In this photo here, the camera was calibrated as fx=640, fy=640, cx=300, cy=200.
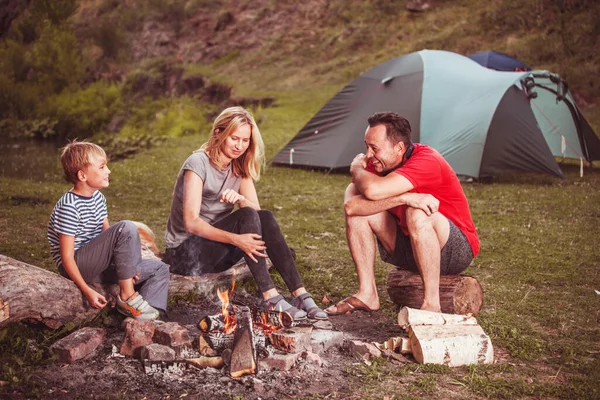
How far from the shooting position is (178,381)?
11.5ft

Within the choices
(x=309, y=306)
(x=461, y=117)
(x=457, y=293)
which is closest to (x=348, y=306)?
(x=309, y=306)

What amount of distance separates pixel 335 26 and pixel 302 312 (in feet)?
90.9

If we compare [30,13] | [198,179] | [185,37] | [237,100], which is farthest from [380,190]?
[185,37]

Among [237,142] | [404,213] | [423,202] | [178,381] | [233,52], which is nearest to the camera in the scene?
[178,381]

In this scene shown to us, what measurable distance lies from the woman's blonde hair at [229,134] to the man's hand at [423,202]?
45.9 inches

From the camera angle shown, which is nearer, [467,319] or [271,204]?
[467,319]

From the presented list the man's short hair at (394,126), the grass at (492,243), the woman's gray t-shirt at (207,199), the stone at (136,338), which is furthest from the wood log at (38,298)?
the man's short hair at (394,126)

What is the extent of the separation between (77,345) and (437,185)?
2.61 metres

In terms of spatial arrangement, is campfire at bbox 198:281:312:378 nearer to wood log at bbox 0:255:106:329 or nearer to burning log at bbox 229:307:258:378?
burning log at bbox 229:307:258:378

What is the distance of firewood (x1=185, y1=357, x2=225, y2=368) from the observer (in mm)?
3646

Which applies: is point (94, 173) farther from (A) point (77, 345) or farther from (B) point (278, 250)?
(B) point (278, 250)

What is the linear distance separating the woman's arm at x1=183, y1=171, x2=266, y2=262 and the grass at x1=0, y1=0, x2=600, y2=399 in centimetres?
118

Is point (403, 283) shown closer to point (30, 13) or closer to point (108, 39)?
point (30, 13)

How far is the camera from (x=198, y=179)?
4.64 metres
